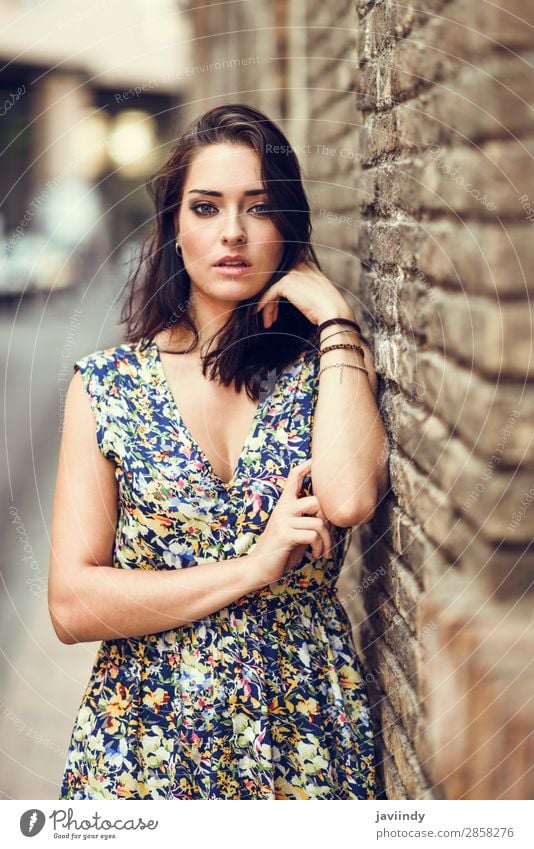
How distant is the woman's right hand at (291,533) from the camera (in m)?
1.39

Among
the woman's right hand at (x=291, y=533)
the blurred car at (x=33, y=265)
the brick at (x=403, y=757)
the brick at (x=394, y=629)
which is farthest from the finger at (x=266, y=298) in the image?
the blurred car at (x=33, y=265)

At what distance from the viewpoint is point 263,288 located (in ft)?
5.16

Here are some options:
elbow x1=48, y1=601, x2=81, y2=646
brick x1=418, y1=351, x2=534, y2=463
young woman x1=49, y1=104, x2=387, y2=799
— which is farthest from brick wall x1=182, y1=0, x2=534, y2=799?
elbow x1=48, y1=601, x2=81, y2=646

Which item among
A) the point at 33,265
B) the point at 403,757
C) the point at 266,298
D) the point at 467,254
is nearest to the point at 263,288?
the point at 266,298

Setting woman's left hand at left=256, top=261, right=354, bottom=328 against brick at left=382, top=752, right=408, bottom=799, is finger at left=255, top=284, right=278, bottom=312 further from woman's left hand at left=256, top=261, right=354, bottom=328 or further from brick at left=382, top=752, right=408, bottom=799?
brick at left=382, top=752, right=408, bottom=799

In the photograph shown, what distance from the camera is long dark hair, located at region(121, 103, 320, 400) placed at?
1479 millimetres

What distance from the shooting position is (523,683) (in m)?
1.16

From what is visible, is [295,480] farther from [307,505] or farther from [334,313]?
[334,313]

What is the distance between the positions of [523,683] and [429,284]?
59 centimetres

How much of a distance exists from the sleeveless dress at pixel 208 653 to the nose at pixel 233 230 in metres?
0.29

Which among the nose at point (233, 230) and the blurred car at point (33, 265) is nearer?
the nose at point (233, 230)

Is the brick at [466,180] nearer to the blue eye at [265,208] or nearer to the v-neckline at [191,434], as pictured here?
the blue eye at [265,208]

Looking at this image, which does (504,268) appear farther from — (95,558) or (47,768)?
(47,768)
